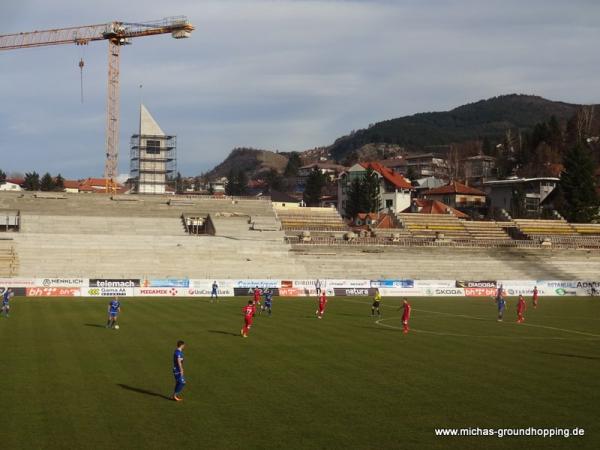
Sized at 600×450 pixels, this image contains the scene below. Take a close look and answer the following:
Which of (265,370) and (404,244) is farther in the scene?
(404,244)

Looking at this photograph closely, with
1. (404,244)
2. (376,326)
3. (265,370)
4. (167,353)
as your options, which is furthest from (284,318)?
(404,244)

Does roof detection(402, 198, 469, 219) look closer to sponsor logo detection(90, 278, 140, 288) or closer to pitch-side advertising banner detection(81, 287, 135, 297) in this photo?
sponsor logo detection(90, 278, 140, 288)

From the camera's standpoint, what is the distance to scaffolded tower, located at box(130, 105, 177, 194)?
12925cm

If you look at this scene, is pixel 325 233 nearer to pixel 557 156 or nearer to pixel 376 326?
pixel 376 326

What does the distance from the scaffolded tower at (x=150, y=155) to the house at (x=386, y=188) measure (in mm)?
37011

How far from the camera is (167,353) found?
91.8ft

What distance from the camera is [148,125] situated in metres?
131

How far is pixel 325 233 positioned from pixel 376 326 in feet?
168

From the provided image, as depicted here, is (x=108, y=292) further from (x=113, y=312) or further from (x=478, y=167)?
(x=478, y=167)

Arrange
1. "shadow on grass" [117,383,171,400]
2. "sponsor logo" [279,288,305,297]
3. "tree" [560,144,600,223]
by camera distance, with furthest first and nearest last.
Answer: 1. "tree" [560,144,600,223]
2. "sponsor logo" [279,288,305,297]
3. "shadow on grass" [117,383,171,400]

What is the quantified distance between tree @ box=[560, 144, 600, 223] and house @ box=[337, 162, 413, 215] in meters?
28.9

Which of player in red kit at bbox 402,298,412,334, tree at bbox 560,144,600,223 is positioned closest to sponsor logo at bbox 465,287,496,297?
player in red kit at bbox 402,298,412,334

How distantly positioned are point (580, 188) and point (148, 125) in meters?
74.6

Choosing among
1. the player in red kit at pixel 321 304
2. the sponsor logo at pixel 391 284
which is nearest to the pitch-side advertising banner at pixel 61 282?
the player in red kit at pixel 321 304
